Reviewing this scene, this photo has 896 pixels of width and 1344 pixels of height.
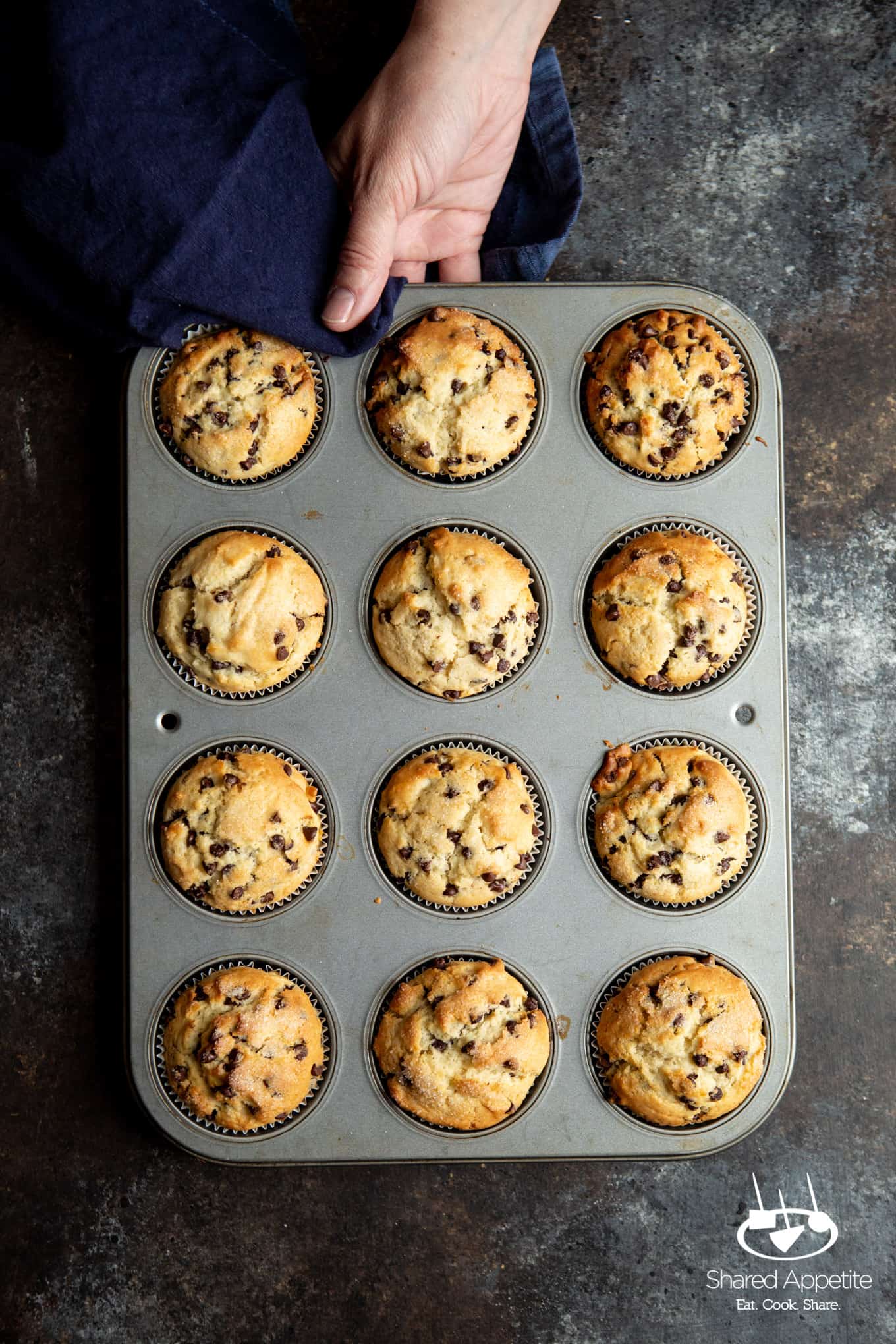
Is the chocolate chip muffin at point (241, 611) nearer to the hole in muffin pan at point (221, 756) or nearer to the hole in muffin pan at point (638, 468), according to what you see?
the hole in muffin pan at point (221, 756)

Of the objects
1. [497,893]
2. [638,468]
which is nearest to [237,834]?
[497,893]

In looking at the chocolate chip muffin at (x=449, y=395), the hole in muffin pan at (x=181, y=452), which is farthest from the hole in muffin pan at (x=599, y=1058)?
the hole in muffin pan at (x=181, y=452)

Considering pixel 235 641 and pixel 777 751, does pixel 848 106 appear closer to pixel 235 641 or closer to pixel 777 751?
pixel 777 751

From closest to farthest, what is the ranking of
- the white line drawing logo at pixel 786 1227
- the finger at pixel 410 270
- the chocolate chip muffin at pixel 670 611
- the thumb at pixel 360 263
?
1. the thumb at pixel 360 263
2. the chocolate chip muffin at pixel 670 611
3. the finger at pixel 410 270
4. the white line drawing logo at pixel 786 1227

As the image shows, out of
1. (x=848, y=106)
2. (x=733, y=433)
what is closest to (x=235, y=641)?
(x=733, y=433)

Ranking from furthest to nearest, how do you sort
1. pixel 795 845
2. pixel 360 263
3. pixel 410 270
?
pixel 795 845 < pixel 410 270 < pixel 360 263

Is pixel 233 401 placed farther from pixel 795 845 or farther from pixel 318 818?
pixel 795 845
